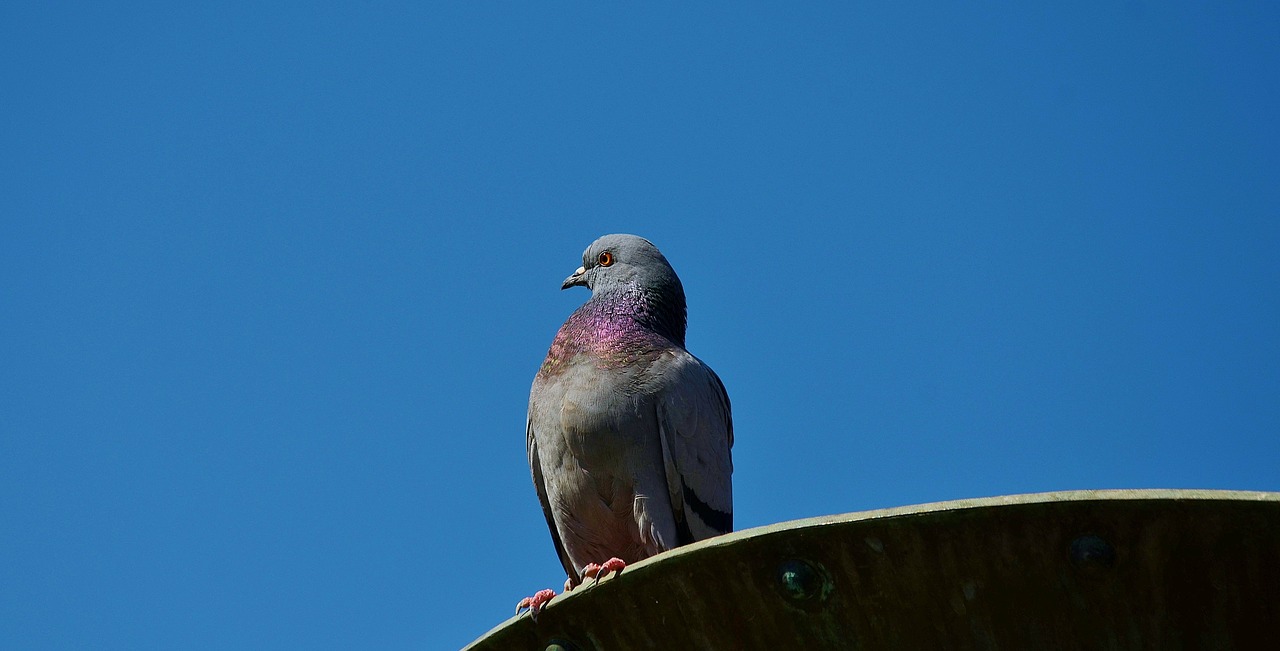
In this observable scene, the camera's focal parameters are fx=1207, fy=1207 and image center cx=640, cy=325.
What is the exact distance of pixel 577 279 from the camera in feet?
30.5

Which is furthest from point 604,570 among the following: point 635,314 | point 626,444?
point 635,314

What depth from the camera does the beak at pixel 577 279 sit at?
9.25 m

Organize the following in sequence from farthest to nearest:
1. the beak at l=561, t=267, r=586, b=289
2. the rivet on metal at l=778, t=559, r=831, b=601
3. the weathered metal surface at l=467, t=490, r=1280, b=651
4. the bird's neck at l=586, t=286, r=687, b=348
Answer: the beak at l=561, t=267, r=586, b=289
the bird's neck at l=586, t=286, r=687, b=348
the rivet on metal at l=778, t=559, r=831, b=601
the weathered metal surface at l=467, t=490, r=1280, b=651

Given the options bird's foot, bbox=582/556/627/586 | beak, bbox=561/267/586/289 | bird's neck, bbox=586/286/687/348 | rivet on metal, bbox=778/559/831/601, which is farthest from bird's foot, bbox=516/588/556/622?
beak, bbox=561/267/586/289

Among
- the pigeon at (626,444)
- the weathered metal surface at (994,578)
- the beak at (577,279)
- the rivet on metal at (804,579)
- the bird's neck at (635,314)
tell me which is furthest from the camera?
the beak at (577,279)

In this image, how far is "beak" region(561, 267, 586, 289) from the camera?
9.25 metres

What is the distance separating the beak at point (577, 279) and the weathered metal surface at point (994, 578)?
505 centimetres

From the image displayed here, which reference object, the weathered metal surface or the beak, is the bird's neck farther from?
Answer: the weathered metal surface

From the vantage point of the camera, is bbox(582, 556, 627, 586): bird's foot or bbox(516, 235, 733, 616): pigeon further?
bbox(516, 235, 733, 616): pigeon

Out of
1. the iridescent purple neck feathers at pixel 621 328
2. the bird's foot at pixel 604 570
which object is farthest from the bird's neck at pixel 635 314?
the bird's foot at pixel 604 570

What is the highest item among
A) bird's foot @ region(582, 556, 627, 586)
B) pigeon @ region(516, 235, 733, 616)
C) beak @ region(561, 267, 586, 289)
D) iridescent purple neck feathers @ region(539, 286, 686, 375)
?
beak @ region(561, 267, 586, 289)

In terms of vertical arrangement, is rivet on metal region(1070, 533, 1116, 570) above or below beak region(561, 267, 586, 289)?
below

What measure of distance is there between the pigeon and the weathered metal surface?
2.84 m

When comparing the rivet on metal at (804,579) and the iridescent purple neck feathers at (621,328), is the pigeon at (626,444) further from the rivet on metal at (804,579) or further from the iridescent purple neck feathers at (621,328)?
the rivet on metal at (804,579)
